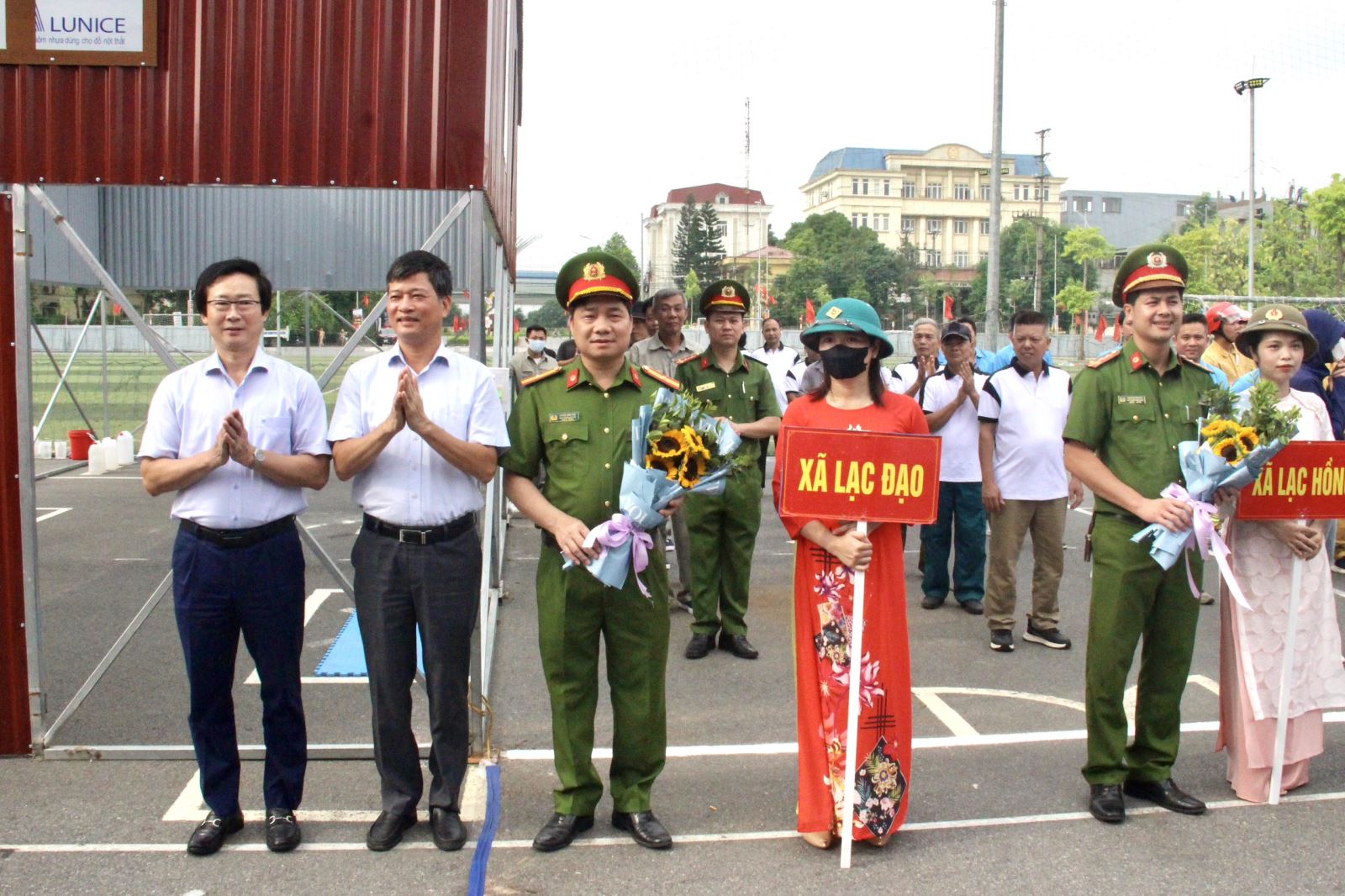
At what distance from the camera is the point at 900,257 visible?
254 ft

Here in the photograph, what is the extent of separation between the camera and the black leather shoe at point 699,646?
7.02 metres

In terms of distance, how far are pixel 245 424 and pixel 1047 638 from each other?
16.7 feet

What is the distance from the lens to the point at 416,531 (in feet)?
13.8

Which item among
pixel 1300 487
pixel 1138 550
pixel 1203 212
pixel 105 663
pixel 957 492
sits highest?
pixel 1203 212

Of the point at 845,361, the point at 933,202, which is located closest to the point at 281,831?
the point at 845,361

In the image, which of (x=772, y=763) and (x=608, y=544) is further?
(x=772, y=763)

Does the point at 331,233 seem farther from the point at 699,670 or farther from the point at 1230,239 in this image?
the point at 1230,239

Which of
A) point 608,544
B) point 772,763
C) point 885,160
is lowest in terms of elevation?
point 772,763

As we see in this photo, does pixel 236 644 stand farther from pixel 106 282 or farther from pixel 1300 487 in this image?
pixel 1300 487

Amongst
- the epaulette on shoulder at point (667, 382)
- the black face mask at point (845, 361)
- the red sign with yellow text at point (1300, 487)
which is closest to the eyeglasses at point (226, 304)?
the epaulette on shoulder at point (667, 382)

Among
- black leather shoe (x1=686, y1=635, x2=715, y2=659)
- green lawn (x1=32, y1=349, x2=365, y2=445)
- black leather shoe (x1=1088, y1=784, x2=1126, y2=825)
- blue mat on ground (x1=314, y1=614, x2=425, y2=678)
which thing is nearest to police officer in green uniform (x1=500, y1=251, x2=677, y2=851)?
black leather shoe (x1=1088, y1=784, x2=1126, y2=825)

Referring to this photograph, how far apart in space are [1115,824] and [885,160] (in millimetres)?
119317

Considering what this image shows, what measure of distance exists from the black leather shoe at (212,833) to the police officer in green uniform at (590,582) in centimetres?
116

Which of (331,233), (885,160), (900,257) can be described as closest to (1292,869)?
(331,233)
